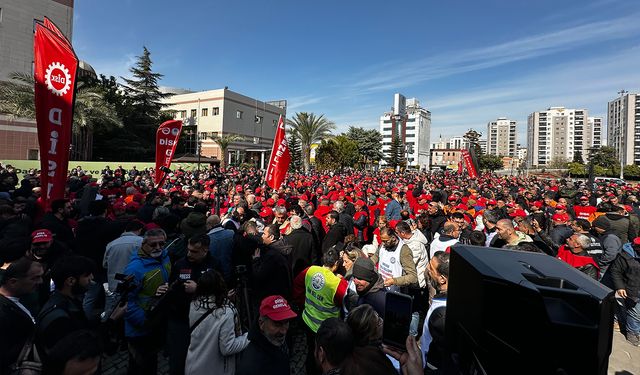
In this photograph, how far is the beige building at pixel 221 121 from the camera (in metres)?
48.5

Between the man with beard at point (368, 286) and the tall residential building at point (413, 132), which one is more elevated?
the tall residential building at point (413, 132)

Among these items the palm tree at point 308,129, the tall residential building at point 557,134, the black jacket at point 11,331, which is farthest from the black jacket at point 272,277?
the tall residential building at point 557,134

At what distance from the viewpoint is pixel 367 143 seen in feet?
226

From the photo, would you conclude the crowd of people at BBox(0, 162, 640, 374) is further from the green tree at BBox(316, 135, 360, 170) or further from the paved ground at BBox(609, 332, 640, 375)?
the green tree at BBox(316, 135, 360, 170)

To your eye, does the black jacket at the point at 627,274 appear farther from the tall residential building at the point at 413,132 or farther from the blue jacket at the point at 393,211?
the tall residential building at the point at 413,132

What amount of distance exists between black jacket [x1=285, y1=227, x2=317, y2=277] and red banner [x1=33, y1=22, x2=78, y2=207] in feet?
13.5

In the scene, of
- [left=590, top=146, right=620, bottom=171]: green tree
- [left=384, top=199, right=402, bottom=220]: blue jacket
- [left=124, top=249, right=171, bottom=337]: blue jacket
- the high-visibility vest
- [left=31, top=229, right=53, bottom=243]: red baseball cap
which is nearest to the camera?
[left=124, top=249, right=171, bottom=337]: blue jacket

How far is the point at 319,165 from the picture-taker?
48.7 m

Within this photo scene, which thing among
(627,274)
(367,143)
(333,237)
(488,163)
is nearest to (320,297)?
(333,237)

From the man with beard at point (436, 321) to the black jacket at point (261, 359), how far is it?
1171 millimetres

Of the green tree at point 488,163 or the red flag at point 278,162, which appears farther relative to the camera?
the green tree at point 488,163

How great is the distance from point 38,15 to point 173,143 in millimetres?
34039

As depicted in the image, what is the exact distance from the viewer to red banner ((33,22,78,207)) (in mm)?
5336

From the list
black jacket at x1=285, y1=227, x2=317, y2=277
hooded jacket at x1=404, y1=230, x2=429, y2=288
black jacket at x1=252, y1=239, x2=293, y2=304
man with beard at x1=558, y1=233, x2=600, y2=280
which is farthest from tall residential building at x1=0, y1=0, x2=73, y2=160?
man with beard at x1=558, y1=233, x2=600, y2=280
